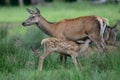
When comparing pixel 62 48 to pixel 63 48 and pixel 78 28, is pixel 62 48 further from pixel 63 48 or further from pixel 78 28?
pixel 78 28

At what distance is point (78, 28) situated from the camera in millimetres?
15680

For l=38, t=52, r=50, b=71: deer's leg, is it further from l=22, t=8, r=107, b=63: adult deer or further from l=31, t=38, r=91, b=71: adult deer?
l=22, t=8, r=107, b=63: adult deer

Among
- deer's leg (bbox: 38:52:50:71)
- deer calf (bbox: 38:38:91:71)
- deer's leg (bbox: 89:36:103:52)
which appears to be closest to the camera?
deer's leg (bbox: 38:52:50:71)

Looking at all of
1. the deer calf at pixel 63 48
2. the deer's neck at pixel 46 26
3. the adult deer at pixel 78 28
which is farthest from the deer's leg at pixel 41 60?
the deer's neck at pixel 46 26

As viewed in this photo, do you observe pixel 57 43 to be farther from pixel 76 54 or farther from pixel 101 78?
pixel 101 78

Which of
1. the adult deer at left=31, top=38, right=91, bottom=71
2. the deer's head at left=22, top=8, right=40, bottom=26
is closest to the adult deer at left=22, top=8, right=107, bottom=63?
the deer's head at left=22, top=8, right=40, bottom=26

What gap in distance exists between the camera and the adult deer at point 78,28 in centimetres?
1551

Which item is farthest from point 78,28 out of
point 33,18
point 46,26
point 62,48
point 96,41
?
point 62,48

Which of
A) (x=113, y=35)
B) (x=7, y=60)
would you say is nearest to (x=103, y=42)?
(x=113, y=35)

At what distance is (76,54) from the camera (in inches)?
528

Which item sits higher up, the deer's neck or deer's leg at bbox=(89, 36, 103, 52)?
the deer's neck

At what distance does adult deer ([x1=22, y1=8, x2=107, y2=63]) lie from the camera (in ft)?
50.9

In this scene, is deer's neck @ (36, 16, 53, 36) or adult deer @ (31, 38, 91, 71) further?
deer's neck @ (36, 16, 53, 36)

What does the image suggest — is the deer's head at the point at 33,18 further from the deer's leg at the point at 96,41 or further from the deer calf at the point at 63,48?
the deer calf at the point at 63,48
